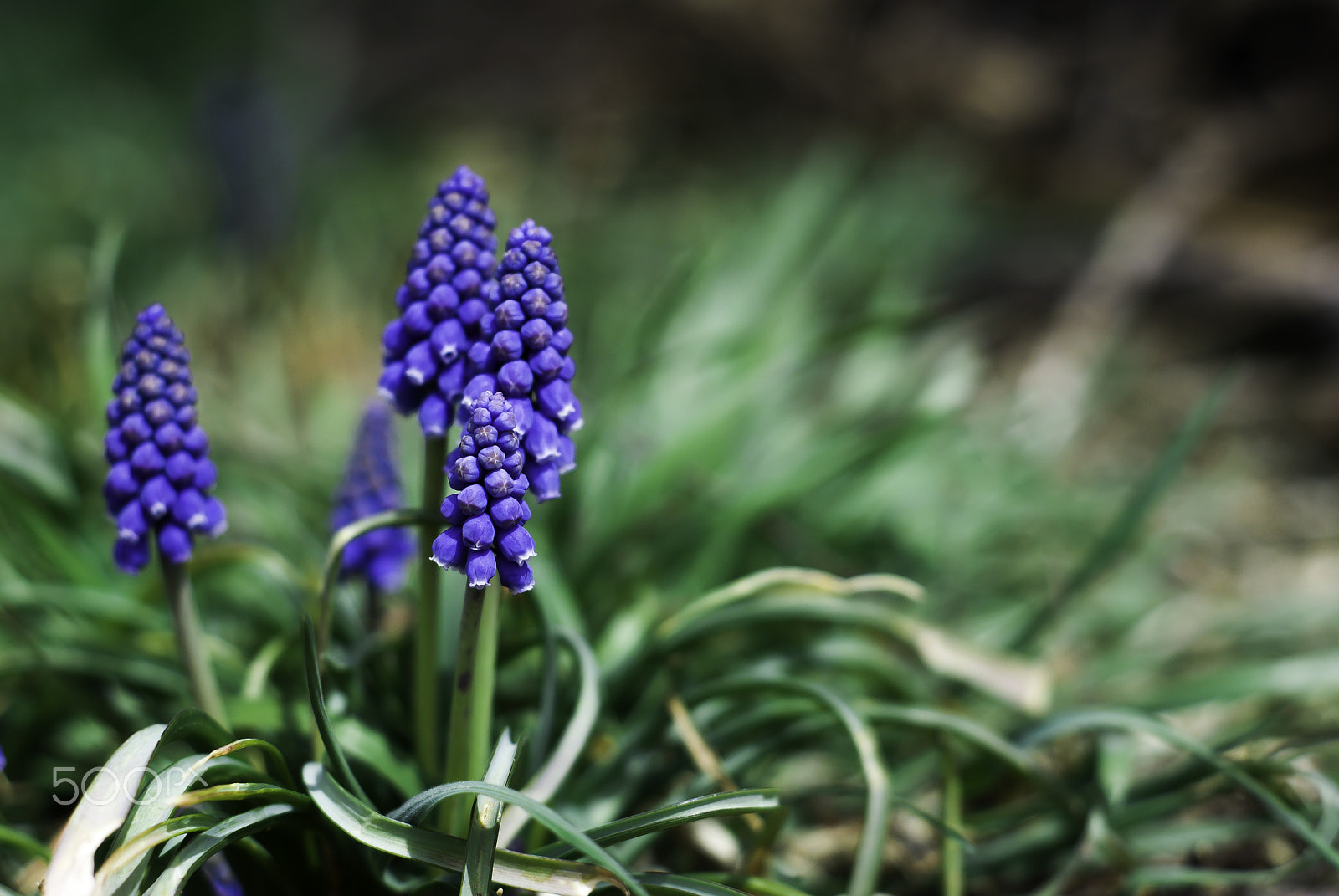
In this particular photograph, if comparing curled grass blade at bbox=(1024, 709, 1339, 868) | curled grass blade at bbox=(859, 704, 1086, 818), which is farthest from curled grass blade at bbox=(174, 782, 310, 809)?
curled grass blade at bbox=(1024, 709, 1339, 868)

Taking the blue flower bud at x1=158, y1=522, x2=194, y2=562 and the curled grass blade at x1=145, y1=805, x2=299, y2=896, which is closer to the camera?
the curled grass blade at x1=145, y1=805, x2=299, y2=896

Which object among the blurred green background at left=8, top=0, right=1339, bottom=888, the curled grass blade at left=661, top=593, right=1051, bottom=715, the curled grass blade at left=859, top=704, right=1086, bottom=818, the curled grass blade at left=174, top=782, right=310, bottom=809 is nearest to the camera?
the curled grass blade at left=174, top=782, right=310, bottom=809

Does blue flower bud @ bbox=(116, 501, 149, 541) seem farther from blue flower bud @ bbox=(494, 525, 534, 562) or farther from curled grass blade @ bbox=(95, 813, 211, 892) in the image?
blue flower bud @ bbox=(494, 525, 534, 562)

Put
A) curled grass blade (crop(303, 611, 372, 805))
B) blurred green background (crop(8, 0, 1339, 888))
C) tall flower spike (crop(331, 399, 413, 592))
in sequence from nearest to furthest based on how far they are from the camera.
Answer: curled grass blade (crop(303, 611, 372, 805)) → tall flower spike (crop(331, 399, 413, 592)) → blurred green background (crop(8, 0, 1339, 888))

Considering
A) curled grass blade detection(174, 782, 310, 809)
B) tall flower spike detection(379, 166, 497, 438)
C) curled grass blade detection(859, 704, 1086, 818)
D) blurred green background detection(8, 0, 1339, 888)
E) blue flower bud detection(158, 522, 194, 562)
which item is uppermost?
blurred green background detection(8, 0, 1339, 888)

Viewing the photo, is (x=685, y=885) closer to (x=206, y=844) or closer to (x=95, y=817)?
(x=206, y=844)

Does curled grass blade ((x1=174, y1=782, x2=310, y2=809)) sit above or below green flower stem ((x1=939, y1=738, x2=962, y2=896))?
below

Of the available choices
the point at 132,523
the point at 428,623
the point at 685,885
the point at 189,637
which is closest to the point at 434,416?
the point at 428,623
